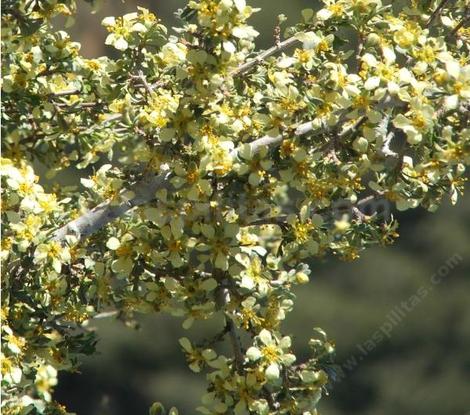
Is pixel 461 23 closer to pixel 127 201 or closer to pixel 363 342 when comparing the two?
pixel 127 201

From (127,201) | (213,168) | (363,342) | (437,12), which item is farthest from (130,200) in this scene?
(363,342)

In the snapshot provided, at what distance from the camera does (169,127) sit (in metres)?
2.28

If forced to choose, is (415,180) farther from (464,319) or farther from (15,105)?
(464,319)

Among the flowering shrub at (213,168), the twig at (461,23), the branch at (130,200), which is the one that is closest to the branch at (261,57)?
the flowering shrub at (213,168)

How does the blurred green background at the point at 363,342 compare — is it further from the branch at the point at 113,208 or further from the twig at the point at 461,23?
the branch at the point at 113,208

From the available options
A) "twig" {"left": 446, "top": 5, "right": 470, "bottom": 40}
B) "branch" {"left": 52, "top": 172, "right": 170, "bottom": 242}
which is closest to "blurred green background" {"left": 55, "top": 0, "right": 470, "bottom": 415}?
"twig" {"left": 446, "top": 5, "right": 470, "bottom": 40}

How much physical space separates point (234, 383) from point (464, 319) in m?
5.60

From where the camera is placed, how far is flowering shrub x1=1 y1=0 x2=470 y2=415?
227 centimetres

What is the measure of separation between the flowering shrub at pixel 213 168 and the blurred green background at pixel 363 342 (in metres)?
4.50

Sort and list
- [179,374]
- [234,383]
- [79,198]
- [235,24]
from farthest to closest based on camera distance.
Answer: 1. [179,374]
2. [79,198]
3. [234,383]
4. [235,24]

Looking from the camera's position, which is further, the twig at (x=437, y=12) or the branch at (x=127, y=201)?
the twig at (x=437, y=12)

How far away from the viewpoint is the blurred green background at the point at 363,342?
718 centimetres

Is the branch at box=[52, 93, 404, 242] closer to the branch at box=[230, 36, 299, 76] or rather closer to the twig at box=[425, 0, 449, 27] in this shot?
the branch at box=[230, 36, 299, 76]

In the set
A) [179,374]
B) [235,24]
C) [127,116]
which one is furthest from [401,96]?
[179,374]
